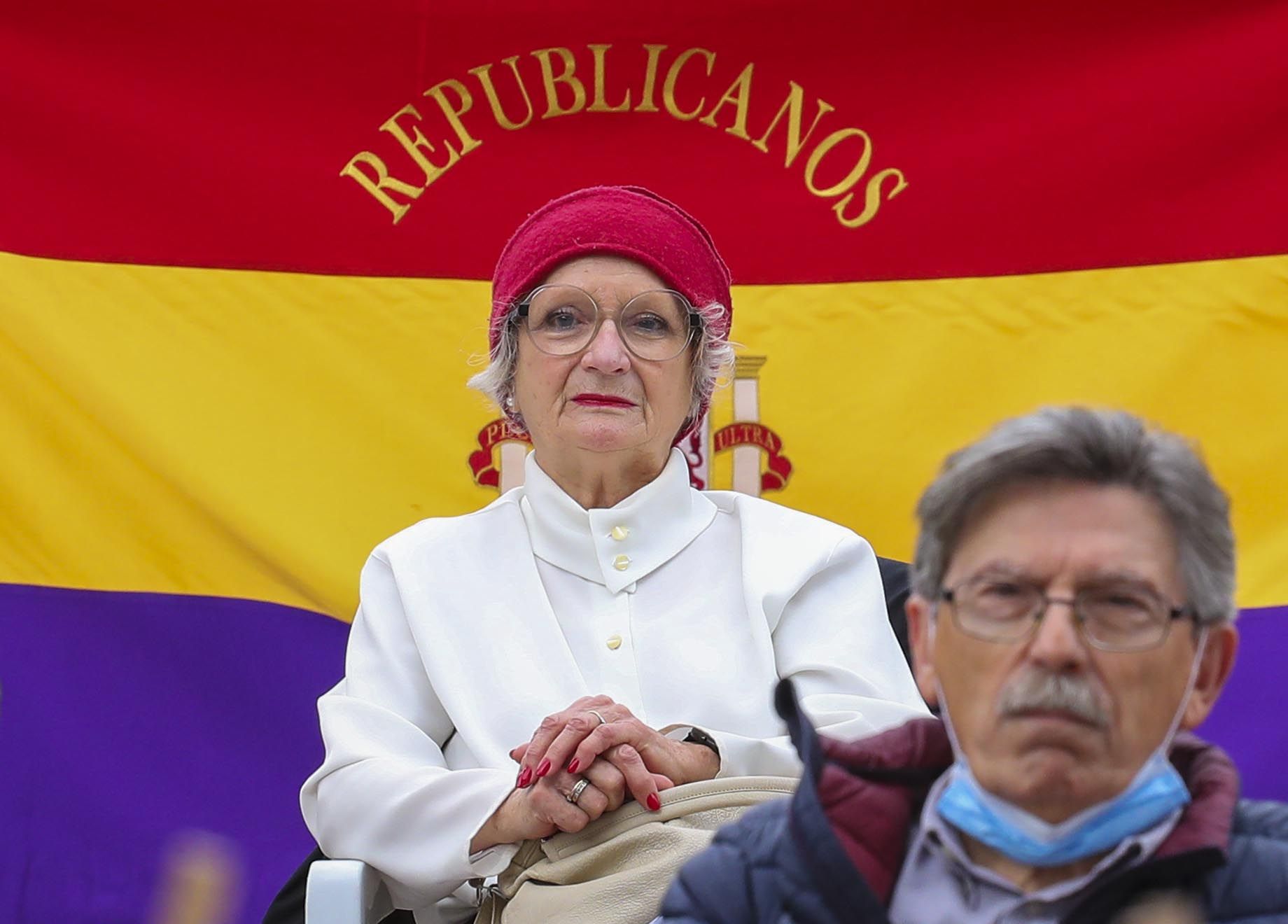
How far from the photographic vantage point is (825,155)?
3.73 meters

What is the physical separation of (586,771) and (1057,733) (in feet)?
3.26

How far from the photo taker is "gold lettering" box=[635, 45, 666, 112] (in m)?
3.76

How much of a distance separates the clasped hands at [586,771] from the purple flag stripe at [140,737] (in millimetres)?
1273

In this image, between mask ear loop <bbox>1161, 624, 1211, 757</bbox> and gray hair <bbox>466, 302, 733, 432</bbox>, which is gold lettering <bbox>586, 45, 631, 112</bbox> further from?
mask ear loop <bbox>1161, 624, 1211, 757</bbox>

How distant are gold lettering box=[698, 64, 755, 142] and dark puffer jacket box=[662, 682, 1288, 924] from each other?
7.01 feet

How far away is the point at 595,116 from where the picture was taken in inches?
149

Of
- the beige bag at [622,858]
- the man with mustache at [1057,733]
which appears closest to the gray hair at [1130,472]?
the man with mustache at [1057,733]

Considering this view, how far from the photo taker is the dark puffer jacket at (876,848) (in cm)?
159

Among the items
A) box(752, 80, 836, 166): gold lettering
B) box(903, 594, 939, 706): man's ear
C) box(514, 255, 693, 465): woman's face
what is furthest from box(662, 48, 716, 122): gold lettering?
box(903, 594, 939, 706): man's ear

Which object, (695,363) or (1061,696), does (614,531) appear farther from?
(1061,696)

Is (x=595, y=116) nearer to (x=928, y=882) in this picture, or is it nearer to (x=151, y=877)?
(x=151, y=877)

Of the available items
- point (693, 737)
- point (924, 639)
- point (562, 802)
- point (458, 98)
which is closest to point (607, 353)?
point (693, 737)

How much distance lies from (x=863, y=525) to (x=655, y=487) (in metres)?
0.83

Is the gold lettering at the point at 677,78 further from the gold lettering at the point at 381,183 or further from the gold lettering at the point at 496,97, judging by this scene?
the gold lettering at the point at 381,183
